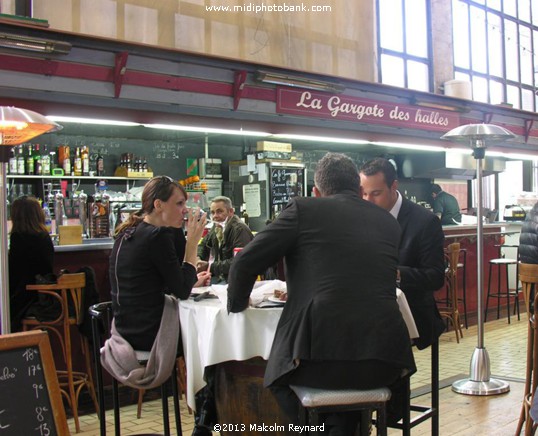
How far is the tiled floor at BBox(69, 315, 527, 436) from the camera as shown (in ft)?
14.7

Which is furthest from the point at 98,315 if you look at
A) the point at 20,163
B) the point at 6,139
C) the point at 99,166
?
the point at 99,166

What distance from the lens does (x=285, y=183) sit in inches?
386

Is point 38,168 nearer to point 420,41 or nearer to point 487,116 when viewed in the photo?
point 487,116

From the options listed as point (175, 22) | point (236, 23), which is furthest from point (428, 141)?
point (175, 22)

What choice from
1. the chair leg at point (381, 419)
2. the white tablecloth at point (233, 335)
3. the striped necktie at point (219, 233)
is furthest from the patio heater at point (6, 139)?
the striped necktie at point (219, 233)

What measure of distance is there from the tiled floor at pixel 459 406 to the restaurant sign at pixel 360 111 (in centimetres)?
347

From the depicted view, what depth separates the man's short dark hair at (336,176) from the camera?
277 cm

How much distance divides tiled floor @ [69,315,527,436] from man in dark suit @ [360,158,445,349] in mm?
1108

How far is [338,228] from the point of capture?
8.46 ft

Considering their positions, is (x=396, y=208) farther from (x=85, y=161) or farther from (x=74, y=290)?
(x=85, y=161)

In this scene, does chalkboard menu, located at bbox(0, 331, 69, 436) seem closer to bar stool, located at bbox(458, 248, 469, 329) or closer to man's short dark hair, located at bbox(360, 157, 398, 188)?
man's short dark hair, located at bbox(360, 157, 398, 188)

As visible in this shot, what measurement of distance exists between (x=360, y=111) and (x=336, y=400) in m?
7.14

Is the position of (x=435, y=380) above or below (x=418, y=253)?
below

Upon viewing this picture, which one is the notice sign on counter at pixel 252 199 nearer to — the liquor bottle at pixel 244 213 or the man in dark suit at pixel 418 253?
the liquor bottle at pixel 244 213
